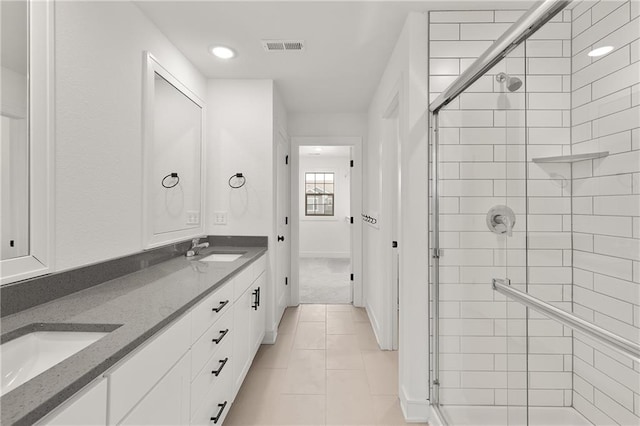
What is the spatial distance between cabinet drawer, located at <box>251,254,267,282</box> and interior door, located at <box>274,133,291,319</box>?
33 centimetres

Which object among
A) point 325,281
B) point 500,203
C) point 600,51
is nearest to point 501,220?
point 500,203

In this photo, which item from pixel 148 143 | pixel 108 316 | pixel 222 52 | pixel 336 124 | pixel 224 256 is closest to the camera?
pixel 108 316

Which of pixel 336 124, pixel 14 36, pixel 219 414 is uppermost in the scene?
pixel 336 124

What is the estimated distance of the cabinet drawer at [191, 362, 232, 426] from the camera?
1389mm

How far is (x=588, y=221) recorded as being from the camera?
1144 millimetres

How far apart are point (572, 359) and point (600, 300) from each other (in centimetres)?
33

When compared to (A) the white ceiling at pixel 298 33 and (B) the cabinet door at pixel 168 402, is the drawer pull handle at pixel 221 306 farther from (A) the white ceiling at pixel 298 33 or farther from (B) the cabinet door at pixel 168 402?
(A) the white ceiling at pixel 298 33

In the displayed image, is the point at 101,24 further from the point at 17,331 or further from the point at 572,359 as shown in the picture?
the point at 572,359

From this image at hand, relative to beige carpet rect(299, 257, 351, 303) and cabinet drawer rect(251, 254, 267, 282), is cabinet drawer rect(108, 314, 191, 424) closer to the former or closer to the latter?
cabinet drawer rect(251, 254, 267, 282)

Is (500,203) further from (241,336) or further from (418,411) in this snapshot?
(241,336)

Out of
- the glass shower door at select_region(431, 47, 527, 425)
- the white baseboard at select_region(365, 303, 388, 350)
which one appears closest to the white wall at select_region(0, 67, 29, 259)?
the glass shower door at select_region(431, 47, 527, 425)

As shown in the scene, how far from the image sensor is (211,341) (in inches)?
59.6

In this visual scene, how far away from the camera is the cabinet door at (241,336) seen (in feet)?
6.24

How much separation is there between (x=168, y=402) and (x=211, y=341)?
0.43 m
